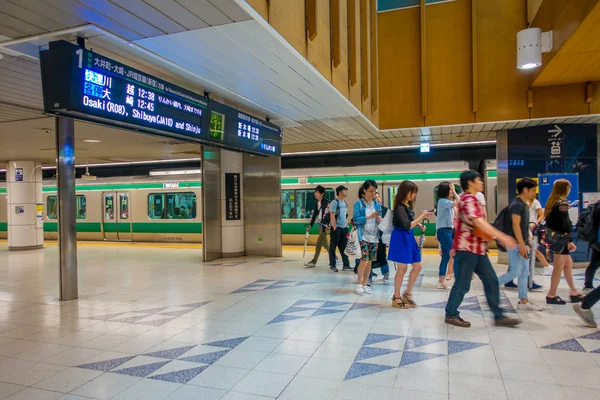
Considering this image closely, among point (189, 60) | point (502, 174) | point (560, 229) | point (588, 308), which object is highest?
point (189, 60)

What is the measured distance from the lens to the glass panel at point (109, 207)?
15891 mm

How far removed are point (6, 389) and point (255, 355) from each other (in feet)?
6.32

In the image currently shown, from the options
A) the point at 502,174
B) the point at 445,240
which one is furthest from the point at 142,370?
the point at 502,174

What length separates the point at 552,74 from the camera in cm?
709

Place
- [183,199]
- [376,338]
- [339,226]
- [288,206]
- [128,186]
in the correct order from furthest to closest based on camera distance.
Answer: [128,186] → [183,199] → [288,206] → [339,226] → [376,338]

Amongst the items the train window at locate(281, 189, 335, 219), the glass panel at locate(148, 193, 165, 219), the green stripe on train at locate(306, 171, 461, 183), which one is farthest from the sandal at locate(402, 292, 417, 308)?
the glass panel at locate(148, 193, 165, 219)

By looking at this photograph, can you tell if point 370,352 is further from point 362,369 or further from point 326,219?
point 326,219

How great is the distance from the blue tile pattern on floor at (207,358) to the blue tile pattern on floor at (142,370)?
0.72ft

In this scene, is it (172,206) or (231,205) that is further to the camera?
(172,206)

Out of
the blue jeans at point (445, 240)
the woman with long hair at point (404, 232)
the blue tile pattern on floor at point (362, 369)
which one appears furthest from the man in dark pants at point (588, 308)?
the blue tile pattern on floor at point (362, 369)

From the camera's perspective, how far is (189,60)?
502 centimetres

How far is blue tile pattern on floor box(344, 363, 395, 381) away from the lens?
A: 339 centimetres

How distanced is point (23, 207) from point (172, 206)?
4442 millimetres

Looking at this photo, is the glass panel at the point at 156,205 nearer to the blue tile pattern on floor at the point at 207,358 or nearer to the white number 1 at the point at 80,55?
the white number 1 at the point at 80,55
